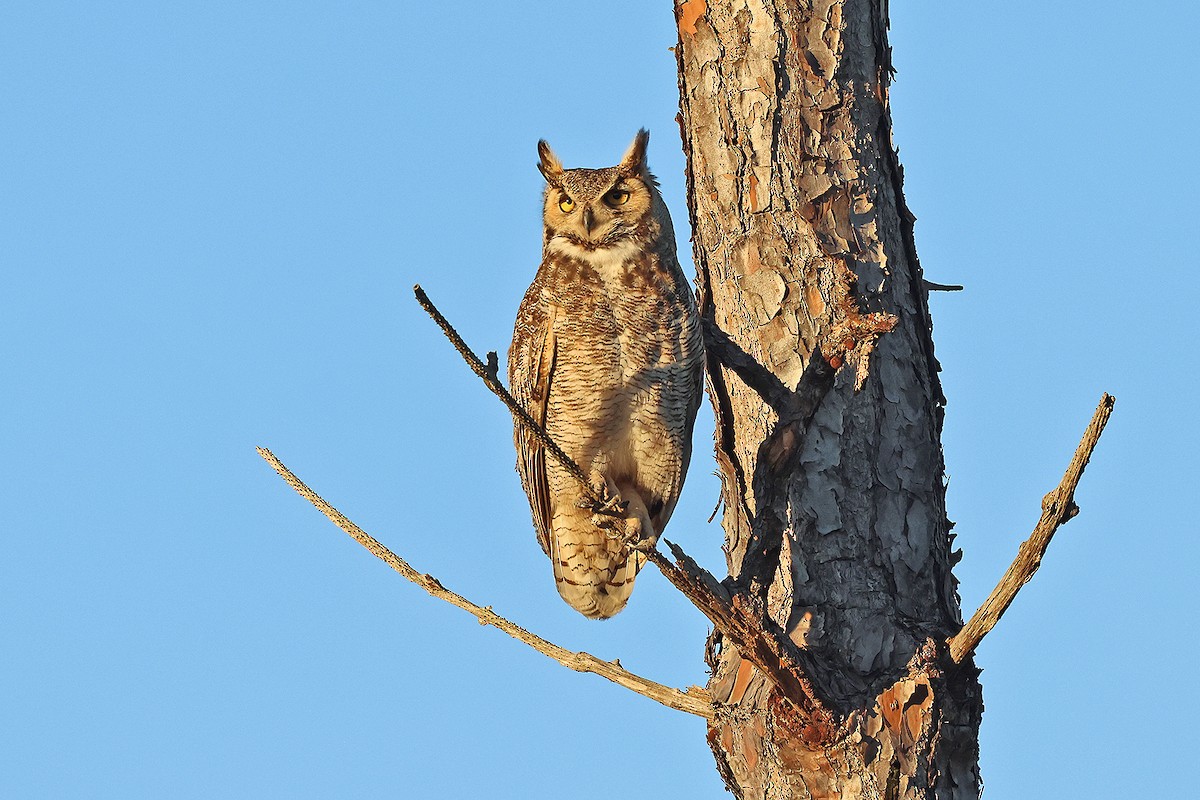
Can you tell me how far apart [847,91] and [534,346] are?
1.34 metres

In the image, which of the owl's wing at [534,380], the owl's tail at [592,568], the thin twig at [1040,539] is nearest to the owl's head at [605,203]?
the owl's wing at [534,380]

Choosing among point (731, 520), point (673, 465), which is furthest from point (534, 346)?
point (731, 520)

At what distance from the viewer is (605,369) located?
180 inches

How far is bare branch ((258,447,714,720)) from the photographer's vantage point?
3734 millimetres

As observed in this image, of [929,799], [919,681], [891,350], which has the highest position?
[891,350]

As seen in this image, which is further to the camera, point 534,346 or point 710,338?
point 534,346

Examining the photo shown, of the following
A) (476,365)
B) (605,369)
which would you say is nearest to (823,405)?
(605,369)

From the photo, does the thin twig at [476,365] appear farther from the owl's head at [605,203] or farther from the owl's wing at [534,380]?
the owl's head at [605,203]

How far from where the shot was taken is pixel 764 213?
426 centimetres

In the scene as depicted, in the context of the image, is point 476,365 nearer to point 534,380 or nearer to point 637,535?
point 637,535

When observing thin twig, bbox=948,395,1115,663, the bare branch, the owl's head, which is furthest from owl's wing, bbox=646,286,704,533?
thin twig, bbox=948,395,1115,663

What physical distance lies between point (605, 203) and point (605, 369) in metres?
0.71

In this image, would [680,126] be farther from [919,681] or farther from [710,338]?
[919,681]

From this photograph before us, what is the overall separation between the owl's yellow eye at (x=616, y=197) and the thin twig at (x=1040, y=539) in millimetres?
2190
